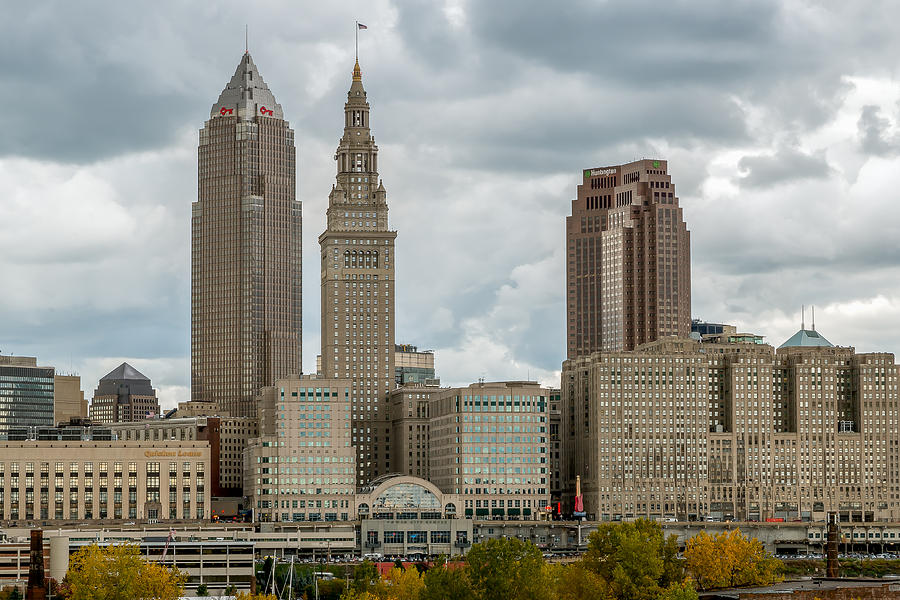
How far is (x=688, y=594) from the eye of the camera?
19512 centimetres

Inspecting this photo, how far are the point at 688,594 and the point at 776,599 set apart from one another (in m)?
11.7

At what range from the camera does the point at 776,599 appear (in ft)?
656
